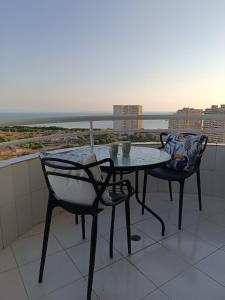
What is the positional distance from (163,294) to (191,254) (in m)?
0.50

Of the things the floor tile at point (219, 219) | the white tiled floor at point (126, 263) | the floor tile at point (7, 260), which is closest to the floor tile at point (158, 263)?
the white tiled floor at point (126, 263)

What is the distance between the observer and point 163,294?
1318 mm

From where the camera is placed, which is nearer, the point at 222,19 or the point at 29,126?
the point at 29,126

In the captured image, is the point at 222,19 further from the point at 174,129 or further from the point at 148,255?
the point at 148,255

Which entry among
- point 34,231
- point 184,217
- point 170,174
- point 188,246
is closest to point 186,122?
point 170,174

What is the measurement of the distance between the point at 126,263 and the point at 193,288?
47 cm

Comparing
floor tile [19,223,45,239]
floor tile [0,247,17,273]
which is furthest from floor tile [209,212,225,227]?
floor tile [0,247,17,273]

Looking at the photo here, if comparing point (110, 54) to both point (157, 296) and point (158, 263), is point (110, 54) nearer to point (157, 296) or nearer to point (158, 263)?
point (158, 263)

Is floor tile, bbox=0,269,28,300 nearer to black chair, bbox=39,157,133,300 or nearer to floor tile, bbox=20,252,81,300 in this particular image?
floor tile, bbox=20,252,81,300

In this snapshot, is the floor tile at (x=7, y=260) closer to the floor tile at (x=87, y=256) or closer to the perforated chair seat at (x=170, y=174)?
the floor tile at (x=87, y=256)

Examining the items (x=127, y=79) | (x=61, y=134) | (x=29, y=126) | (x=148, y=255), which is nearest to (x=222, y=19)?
(x=127, y=79)

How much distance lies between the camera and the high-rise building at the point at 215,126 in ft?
8.52

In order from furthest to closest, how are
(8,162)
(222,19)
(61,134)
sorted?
1. (222,19)
2. (61,134)
3. (8,162)

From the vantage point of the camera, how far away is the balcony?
53.6 inches
